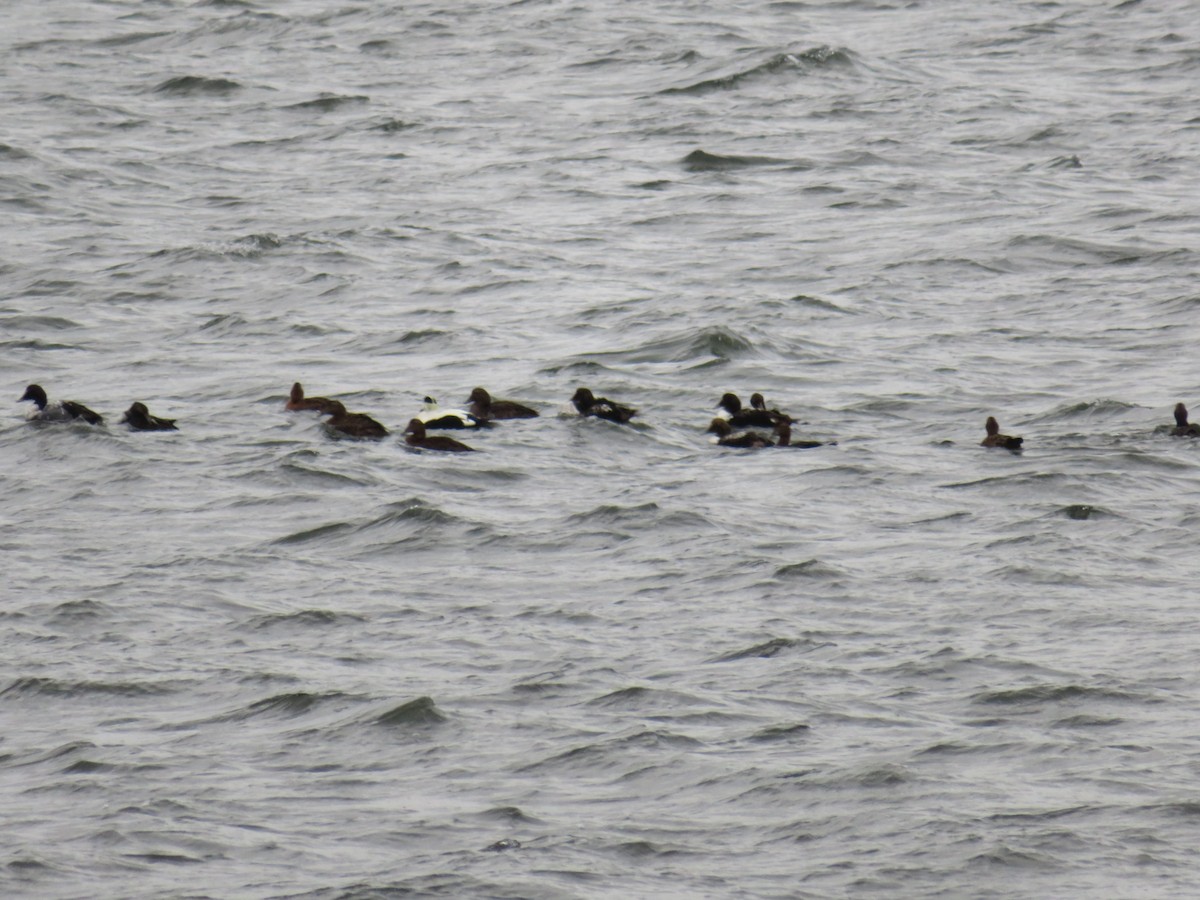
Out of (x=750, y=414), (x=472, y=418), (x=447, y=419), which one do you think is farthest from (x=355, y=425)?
(x=750, y=414)

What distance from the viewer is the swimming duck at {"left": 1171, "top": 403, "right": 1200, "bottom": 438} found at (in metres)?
16.2

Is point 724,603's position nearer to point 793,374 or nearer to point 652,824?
point 652,824

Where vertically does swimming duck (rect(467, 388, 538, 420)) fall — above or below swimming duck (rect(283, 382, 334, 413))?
below

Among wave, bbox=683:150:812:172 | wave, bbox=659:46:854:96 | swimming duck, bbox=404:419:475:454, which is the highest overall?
wave, bbox=659:46:854:96

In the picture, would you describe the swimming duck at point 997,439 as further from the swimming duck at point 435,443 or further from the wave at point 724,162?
the wave at point 724,162

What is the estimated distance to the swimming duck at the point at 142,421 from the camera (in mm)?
17062

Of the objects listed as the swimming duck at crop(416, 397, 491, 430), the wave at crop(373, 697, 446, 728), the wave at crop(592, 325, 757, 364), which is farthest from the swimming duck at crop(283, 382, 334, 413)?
the wave at crop(373, 697, 446, 728)

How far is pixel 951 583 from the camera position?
1363 cm

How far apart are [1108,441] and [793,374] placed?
376 centimetres

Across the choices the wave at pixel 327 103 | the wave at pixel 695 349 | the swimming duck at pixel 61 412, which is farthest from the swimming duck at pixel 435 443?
the wave at pixel 327 103

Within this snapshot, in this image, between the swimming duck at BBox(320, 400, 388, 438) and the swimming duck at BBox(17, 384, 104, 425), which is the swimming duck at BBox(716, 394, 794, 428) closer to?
the swimming duck at BBox(320, 400, 388, 438)

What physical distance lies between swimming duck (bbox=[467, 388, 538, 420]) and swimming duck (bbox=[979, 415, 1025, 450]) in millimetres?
3848

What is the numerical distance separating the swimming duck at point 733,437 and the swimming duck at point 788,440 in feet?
0.32

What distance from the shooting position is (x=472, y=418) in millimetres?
17203
